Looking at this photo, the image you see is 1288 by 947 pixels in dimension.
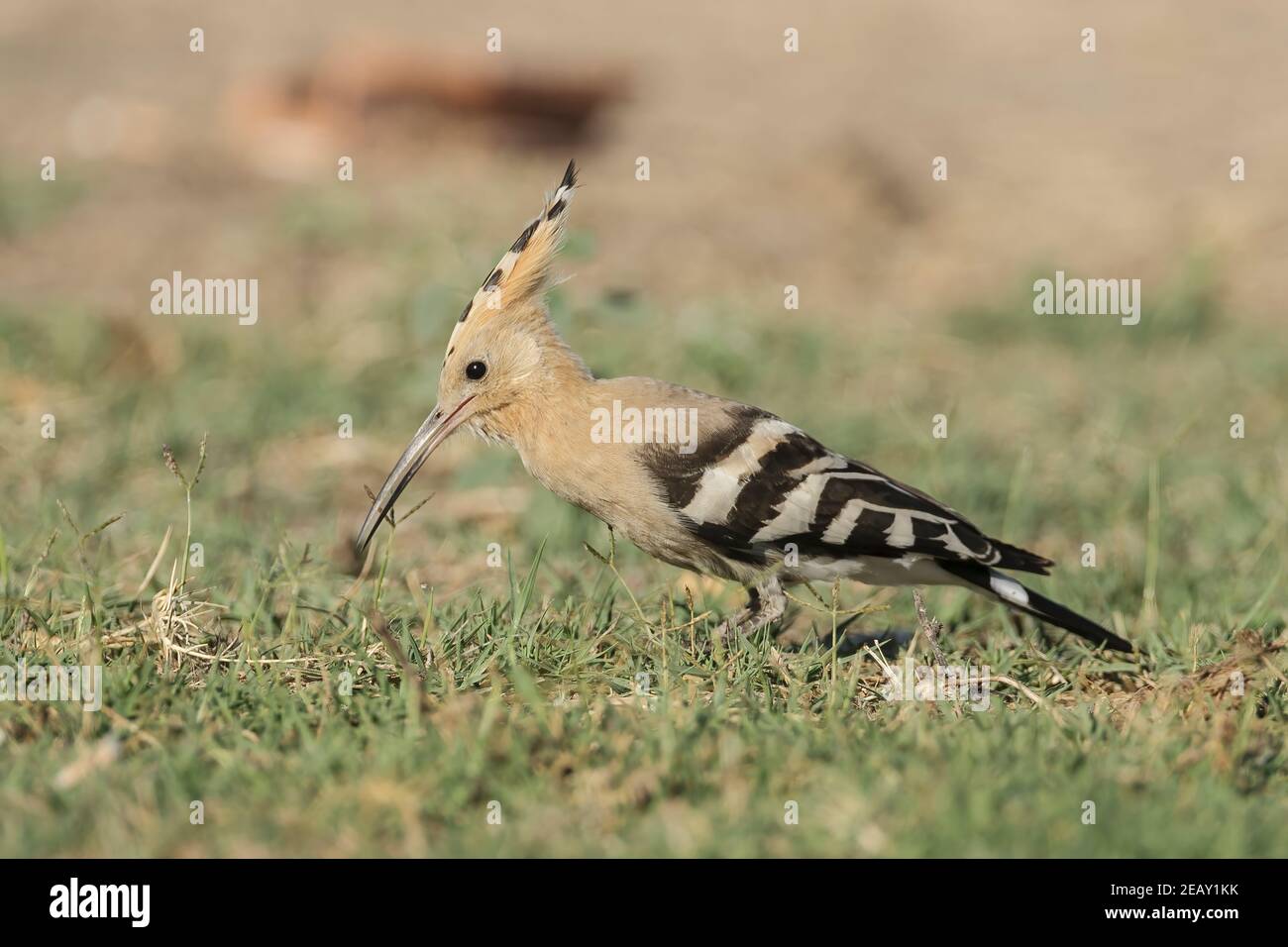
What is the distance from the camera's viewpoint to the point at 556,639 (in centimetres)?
363

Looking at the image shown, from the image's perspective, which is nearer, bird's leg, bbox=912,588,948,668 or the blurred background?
bird's leg, bbox=912,588,948,668

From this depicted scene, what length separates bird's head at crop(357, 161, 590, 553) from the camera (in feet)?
12.6

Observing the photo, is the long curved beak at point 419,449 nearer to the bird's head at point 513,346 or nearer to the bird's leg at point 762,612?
the bird's head at point 513,346

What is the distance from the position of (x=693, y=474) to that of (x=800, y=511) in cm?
27

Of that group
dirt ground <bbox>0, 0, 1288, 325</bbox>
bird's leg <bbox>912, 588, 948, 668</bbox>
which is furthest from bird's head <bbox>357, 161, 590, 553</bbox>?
dirt ground <bbox>0, 0, 1288, 325</bbox>

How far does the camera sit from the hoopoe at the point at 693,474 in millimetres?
3652

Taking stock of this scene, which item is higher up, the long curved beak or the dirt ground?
the dirt ground

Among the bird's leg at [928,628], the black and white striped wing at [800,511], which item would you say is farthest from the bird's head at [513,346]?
the bird's leg at [928,628]

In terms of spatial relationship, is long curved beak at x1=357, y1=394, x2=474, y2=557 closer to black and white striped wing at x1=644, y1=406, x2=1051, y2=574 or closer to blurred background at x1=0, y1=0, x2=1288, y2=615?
blurred background at x1=0, y1=0, x2=1288, y2=615

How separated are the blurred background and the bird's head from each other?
2.11 ft

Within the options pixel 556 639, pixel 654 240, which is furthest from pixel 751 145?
pixel 556 639

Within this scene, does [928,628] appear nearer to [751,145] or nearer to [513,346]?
[513,346]

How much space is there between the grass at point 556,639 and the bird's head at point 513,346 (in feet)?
1.46
